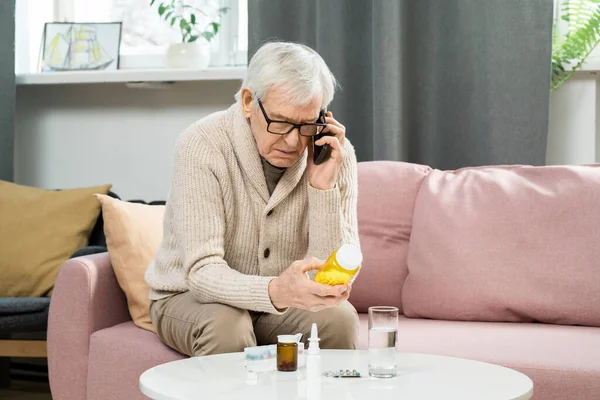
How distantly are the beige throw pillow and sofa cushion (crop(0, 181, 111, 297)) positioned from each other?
1.55 feet

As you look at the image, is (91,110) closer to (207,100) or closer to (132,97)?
(132,97)

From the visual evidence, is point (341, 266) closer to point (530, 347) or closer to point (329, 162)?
point (329, 162)

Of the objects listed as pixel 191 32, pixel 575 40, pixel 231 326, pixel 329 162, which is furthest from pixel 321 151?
pixel 191 32

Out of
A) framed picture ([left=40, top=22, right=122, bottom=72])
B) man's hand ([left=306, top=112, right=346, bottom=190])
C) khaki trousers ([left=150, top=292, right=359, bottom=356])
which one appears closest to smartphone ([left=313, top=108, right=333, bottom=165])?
man's hand ([left=306, top=112, right=346, bottom=190])

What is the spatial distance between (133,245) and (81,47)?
144 centimetres

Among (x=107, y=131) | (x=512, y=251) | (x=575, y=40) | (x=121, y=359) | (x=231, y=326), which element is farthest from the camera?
(x=107, y=131)

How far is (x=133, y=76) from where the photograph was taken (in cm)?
335

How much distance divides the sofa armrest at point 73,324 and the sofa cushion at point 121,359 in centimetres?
4

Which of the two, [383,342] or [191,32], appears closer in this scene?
[383,342]

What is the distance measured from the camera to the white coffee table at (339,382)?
1.38 meters

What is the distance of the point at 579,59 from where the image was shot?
2.91 meters

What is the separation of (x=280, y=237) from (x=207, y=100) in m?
1.53

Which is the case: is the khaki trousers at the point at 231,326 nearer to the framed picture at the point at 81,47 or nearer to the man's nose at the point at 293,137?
the man's nose at the point at 293,137

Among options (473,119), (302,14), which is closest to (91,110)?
(302,14)
